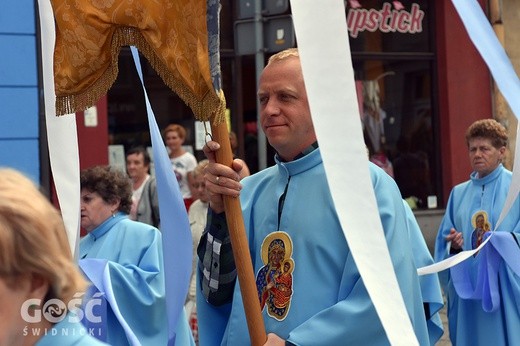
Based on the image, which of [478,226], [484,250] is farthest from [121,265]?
[478,226]

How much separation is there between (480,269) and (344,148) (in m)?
4.05

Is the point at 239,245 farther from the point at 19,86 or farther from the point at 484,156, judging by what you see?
the point at 19,86

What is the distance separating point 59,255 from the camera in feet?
7.45

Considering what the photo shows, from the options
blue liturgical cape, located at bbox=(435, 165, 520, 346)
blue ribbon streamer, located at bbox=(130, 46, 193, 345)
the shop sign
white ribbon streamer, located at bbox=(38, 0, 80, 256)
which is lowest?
blue liturgical cape, located at bbox=(435, 165, 520, 346)

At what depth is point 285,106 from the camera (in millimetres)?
3691

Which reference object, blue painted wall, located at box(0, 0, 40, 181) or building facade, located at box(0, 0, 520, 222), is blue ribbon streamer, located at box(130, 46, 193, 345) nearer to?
blue painted wall, located at box(0, 0, 40, 181)

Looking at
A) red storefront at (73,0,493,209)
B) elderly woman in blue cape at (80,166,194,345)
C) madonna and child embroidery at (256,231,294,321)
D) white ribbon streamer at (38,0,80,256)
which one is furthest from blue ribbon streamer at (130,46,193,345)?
red storefront at (73,0,493,209)

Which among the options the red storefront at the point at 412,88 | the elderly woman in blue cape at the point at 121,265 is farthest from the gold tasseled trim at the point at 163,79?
the red storefront at the point at 412,88

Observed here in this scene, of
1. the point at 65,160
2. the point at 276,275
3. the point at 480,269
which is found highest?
the point at 65,160

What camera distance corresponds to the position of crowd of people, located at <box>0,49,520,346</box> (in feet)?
7.48

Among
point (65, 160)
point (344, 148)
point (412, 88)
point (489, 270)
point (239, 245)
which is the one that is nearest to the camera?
point (344, 148)

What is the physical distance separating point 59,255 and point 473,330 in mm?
5007

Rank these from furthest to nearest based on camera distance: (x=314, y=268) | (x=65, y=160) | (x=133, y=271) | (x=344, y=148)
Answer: (x=133, y=271) → (x=65, y=160) → (x=314, y=268) → (x=344, y=148)

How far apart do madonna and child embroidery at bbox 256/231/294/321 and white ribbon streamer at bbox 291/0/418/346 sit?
2.99 ft
